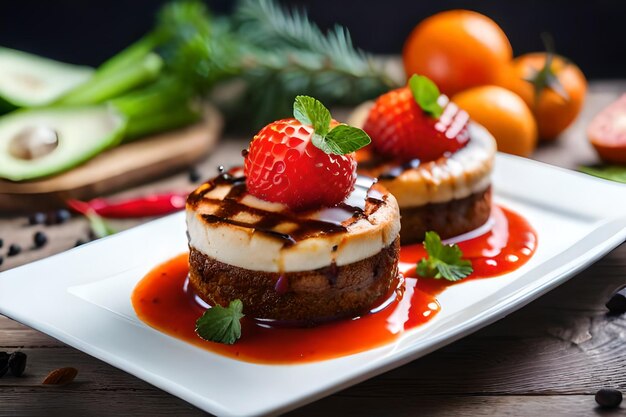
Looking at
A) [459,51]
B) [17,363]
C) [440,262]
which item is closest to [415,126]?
[440,262]

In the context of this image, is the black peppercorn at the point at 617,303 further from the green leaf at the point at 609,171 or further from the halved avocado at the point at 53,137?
the halved avocado at the point at 53,137

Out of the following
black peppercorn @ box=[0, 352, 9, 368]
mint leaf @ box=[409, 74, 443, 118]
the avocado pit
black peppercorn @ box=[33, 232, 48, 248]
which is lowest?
black peppercorn @ box=[33, 232, 48, 248]

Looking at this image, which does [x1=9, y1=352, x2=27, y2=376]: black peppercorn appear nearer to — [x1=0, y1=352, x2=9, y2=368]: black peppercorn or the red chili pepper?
[x1=0, y1=352, x2=9, y2=368]: black peppercorn

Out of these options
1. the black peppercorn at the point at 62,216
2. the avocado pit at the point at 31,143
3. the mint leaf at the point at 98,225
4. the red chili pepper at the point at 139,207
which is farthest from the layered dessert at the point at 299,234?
the avocado pit at the point at 31,143

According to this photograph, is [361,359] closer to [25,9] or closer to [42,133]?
[42,133]

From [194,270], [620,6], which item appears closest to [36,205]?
[194,270]

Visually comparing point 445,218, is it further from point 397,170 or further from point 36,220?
point 36,220

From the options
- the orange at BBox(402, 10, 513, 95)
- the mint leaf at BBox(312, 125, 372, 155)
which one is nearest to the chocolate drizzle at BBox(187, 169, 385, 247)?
the mint leaf at BBox(312, 125, 372, 155)
